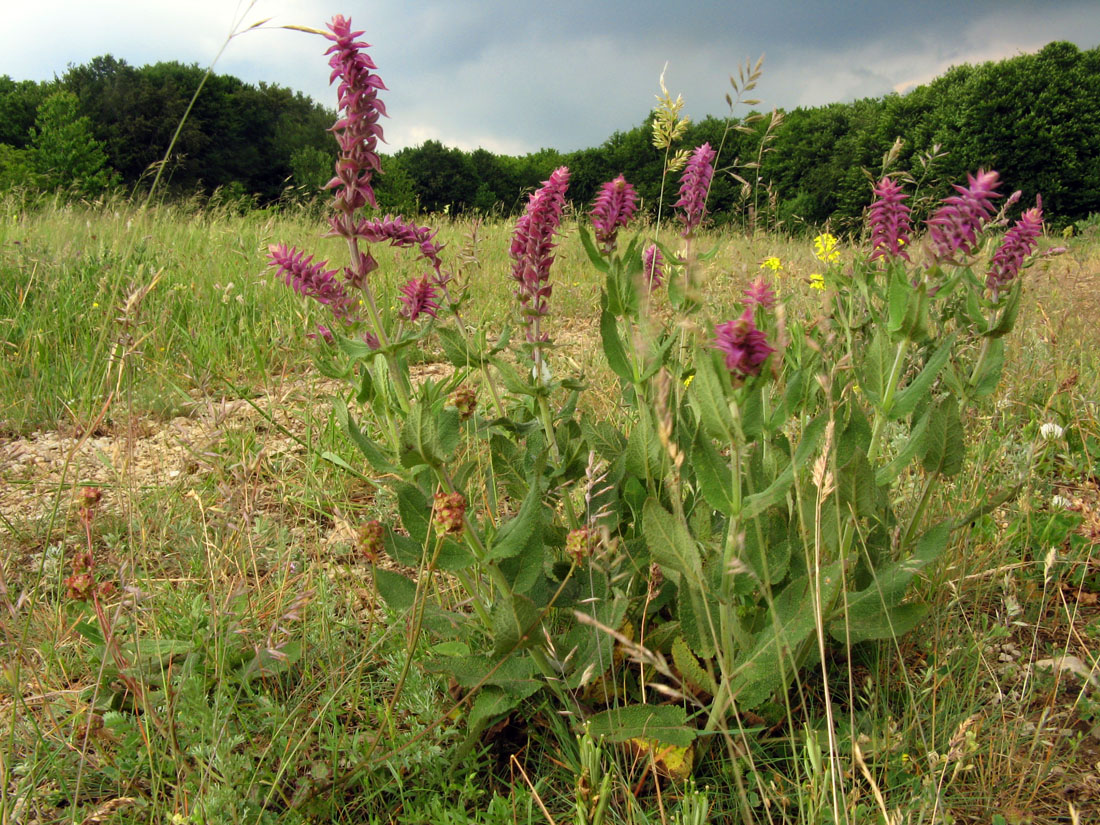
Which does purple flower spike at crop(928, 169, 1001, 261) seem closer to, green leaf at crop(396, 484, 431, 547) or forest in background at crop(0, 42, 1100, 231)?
green leaf at crop(396, 484, 431, 547)

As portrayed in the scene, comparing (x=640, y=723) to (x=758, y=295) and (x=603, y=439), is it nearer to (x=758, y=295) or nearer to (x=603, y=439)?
(x=603, y=439)

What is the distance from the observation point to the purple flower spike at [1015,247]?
1591 mm

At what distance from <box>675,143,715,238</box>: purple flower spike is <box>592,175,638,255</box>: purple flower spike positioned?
0.27m

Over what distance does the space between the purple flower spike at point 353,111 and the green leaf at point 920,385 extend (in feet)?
3.96

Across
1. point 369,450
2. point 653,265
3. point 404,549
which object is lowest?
point 404,549

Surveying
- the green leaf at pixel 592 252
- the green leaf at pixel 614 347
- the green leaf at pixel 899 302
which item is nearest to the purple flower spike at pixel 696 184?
the green leaf at pixel 592 252

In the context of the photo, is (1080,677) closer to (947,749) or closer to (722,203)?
(947,749)

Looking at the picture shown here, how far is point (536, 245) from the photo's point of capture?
172cm

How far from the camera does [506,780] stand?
147cm

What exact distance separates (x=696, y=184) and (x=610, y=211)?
1.52 ft

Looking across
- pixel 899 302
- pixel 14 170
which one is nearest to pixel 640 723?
pixel 899 302

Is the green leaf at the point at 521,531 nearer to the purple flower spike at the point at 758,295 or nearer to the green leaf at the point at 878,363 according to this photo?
the purple flower spike at the point at 758,295

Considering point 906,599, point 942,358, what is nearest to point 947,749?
point 906,599

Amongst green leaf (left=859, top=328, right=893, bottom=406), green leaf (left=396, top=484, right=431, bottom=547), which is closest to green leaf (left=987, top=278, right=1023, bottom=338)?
green leaf (left=859, top=328, right=893, bottom=406)
